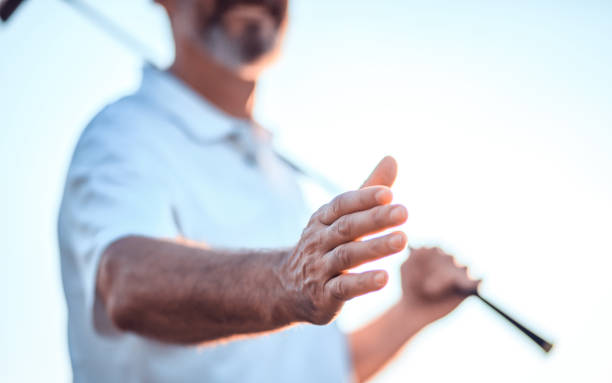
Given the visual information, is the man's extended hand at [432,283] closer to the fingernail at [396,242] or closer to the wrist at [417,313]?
the wrist at [417,313]

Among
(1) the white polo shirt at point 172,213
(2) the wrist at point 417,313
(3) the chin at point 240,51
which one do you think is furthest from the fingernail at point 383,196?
(3) the chin at point 240,51

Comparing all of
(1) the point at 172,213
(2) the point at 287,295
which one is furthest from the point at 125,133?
(2) the point at 287,295

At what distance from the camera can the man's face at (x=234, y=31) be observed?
8.27 ft

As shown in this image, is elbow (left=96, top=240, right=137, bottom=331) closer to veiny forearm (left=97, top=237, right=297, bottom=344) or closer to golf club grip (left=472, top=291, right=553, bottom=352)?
veiny forearm (left=97, top=237, right=297, bottom=344)

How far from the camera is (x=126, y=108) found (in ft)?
5.69

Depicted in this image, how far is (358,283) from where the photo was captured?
80cm

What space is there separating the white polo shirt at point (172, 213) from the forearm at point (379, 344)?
0.12 meters

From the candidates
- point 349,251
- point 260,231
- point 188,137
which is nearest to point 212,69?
point 188,137

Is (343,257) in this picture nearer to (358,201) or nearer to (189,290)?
(358,201)

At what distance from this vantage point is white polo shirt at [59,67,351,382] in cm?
133

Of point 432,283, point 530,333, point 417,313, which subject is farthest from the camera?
point 417,313

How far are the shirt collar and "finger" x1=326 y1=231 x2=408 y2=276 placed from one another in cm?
121

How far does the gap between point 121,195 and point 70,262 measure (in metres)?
0.24

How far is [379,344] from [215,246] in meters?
1.12
